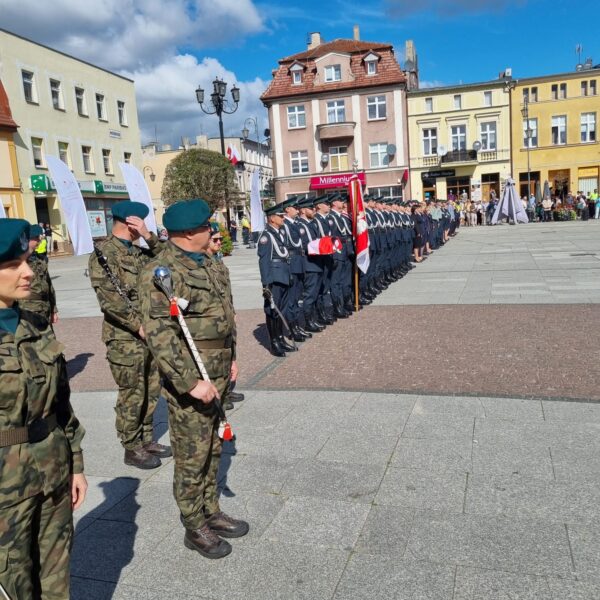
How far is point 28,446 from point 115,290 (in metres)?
2.53

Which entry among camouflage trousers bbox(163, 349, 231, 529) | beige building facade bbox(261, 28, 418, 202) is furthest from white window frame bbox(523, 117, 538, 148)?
camouflage trousers bbox(163, 349, 231, 529)

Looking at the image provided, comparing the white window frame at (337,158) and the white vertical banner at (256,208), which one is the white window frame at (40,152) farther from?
the white vertical banner at (256,208)

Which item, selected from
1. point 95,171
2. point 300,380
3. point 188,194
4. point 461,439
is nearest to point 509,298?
point 300,380

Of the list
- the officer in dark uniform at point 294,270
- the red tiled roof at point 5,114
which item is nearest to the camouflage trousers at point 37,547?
the officer in dark uniform at point 294,270

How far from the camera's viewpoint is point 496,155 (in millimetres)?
46344

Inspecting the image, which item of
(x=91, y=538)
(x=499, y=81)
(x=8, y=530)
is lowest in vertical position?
(x=91, y=538)

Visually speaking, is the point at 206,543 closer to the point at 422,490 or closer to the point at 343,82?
the point at 422,490

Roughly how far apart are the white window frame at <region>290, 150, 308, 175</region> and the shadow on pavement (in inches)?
1583

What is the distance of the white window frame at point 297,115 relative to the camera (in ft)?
154

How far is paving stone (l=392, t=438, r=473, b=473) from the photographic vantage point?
423 cm

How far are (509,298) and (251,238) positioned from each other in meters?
22.2

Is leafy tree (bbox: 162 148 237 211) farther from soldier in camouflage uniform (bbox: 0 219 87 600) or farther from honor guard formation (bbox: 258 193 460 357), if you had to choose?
soldier in camouflage uniform (bbox: 0 219 87 600)

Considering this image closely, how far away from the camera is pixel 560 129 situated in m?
47.0

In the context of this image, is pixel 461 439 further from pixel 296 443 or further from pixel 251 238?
pixel 251 238
